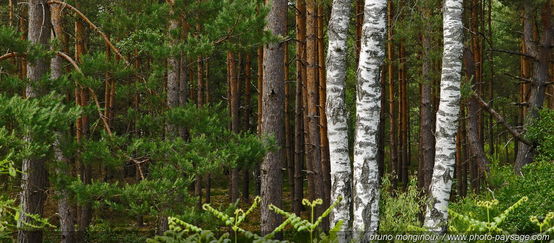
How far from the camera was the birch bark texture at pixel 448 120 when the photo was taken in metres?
7.34

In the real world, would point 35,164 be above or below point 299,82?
below

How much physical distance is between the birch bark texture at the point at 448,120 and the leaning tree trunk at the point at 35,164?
5.88 m

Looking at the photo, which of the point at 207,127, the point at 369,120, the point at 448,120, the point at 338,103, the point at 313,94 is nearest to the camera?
the point at 369,120

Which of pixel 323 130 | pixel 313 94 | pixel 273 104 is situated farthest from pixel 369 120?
pixel 323 130

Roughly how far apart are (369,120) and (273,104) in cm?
495

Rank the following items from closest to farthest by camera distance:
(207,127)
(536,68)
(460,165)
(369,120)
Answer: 1. (369,120)
2. (207,127)
3. (536,68)
4. (460,165)

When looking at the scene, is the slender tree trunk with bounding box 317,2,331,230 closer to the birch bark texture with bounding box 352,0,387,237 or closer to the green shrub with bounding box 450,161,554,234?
the green shrub with bounding box 450,161,554,234

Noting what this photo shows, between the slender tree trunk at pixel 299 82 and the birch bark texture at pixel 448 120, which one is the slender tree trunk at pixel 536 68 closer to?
the slender tree trunk at pixel 299 82

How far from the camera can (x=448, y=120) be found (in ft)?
24.3

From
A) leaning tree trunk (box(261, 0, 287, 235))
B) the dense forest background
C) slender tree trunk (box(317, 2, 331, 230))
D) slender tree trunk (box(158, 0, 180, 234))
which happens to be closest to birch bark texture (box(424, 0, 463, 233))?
the dense forest background

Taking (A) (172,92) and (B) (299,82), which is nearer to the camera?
(A) (172,92)

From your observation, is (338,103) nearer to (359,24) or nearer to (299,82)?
(359,24)

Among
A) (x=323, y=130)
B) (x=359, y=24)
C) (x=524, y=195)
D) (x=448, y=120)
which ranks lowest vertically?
(x=524, y=195)

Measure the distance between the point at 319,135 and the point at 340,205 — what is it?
8.38m
